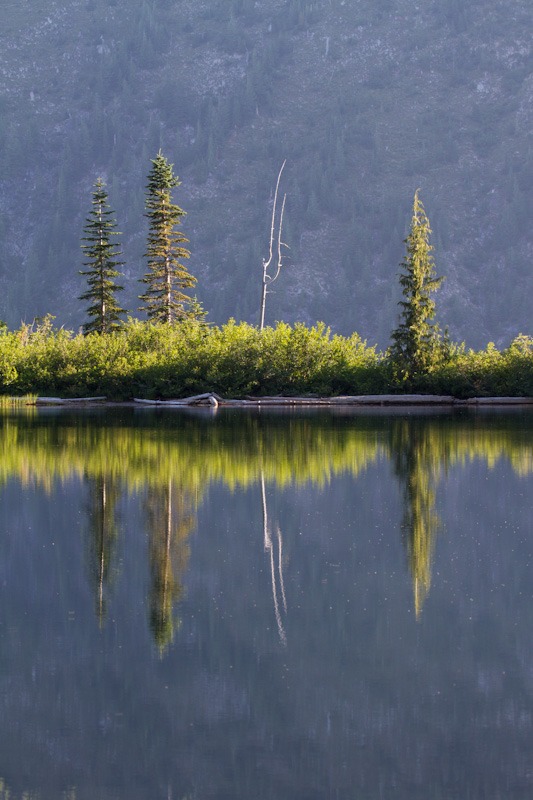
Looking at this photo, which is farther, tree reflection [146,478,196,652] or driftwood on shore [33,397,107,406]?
driftwood on shore [33,397,107,406]

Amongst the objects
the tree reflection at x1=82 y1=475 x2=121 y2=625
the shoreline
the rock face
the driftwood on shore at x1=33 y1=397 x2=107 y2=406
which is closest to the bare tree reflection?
the tree reflection at x1=82 y1=475 x2=121 y2=625

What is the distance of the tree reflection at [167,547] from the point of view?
20.2 ft

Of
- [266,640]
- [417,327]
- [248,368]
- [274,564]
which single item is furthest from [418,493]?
[248,368]

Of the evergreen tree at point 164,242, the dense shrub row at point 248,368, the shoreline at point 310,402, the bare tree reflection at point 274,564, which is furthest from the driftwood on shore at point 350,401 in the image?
the bare tree reflection at point 274,564

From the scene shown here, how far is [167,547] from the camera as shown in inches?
327

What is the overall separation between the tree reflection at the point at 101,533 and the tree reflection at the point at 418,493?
2.11 m

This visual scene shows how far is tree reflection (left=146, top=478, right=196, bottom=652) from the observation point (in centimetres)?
616

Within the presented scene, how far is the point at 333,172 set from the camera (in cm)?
16475

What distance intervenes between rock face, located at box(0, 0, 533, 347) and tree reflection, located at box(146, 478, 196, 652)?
125339 millimetres

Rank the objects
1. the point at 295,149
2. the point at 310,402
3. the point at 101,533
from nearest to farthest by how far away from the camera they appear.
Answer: the point at 101,533 < the point at 310,402 < the point at 295,149

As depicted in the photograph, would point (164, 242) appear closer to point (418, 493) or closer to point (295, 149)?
point (418, 493)

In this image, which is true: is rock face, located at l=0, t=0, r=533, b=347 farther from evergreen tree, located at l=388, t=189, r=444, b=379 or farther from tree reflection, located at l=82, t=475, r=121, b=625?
tree reflection, located at l=82, t=475, r=121, b=625

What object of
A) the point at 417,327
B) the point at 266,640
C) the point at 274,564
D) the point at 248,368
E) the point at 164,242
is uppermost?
the point at 164,242

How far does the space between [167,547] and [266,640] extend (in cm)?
273
